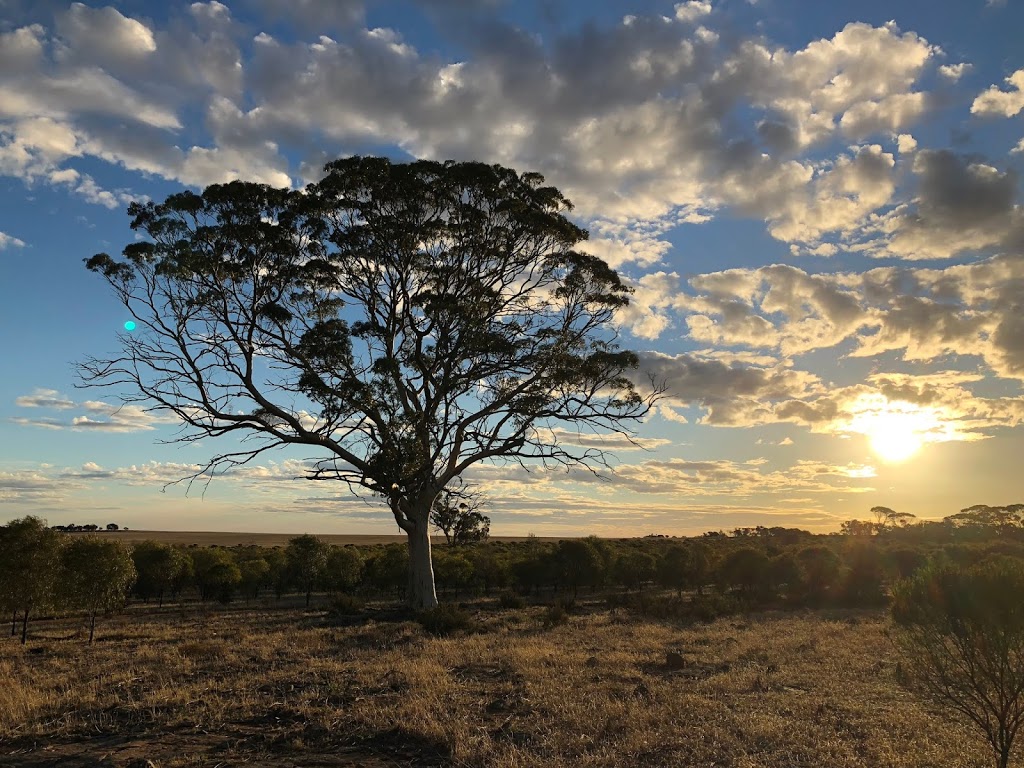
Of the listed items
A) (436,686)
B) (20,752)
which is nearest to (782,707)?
(436,686)

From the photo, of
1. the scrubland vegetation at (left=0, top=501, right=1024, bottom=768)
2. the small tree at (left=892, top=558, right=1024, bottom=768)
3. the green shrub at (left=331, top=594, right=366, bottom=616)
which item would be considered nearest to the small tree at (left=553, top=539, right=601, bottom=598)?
the scrubland vegetation at (left=0, top=501, right=1024, bottom=768)

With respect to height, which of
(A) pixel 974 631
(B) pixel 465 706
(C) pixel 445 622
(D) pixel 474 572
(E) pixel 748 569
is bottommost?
(D) pixel 474 572

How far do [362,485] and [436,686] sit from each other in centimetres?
1374

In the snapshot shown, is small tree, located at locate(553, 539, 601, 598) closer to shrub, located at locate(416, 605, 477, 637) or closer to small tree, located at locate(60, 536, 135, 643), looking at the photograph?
shrub, located at locate(416, 605, 477, 637)

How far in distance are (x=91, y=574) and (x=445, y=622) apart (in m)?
14.7

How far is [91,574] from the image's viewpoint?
26.4 metres

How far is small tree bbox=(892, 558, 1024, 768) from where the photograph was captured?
8.57 metres

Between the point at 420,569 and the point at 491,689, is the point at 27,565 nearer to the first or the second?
the point at 420,569

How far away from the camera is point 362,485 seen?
85.1ft

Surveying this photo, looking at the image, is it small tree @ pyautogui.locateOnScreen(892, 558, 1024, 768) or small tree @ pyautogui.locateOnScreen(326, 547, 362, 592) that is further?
small tree @ pyautogui.locateOnScreen(326, 547, 362, 592)

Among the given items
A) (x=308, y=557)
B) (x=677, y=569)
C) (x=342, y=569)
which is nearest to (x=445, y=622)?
(x=308, y=557)

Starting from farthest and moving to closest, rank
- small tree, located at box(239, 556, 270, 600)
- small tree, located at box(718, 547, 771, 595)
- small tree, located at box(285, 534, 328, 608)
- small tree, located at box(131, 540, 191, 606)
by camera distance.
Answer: small tree, located at box(239, 556, 270, 600) → small tree, located at box(285, 534, 328, 608) → small tree, located at box(718, 547, 771, 595) → small tree, located at box(131, 540, 191, 606)

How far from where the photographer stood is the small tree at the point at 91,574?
26125mm

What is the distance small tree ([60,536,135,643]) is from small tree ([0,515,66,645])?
0.75 metres
